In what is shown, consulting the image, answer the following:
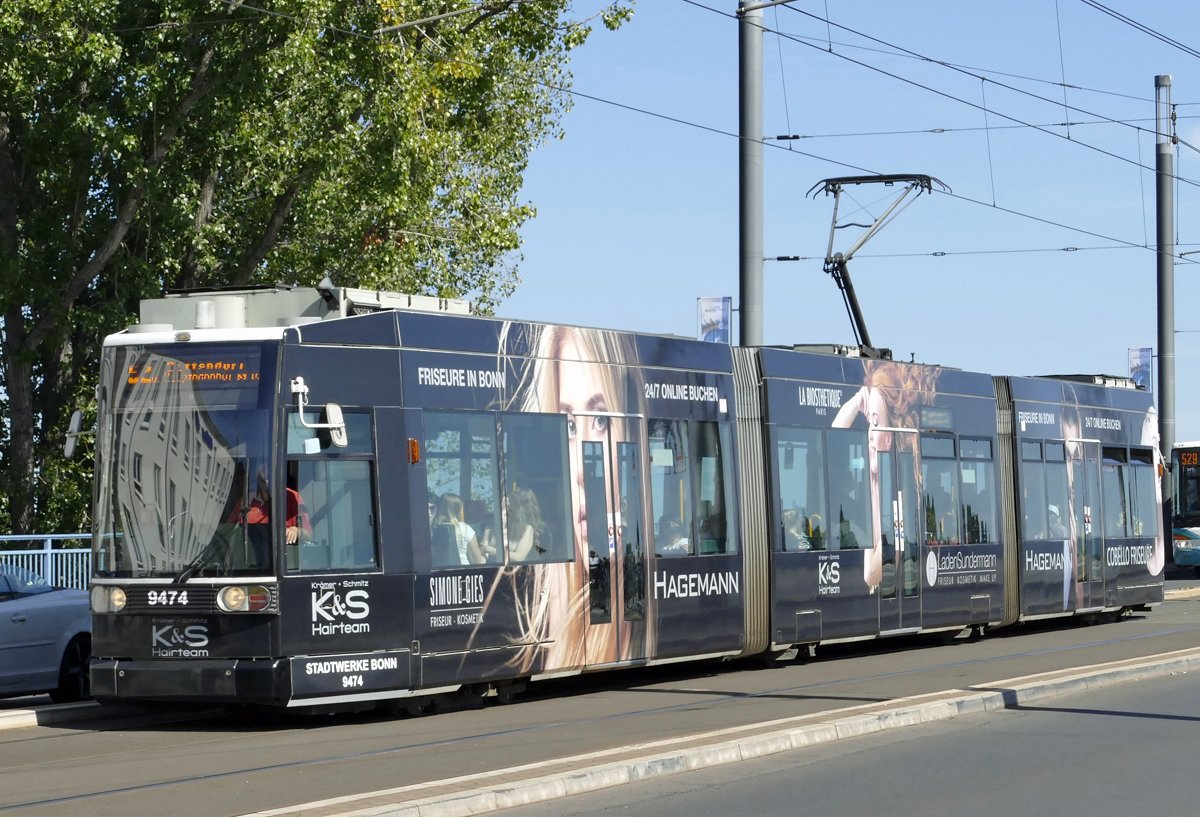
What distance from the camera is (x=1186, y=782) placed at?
355 inches

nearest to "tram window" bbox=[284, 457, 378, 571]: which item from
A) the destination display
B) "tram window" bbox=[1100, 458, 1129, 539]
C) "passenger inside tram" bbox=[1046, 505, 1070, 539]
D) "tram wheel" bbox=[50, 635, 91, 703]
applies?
the destination display

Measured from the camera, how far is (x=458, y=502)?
12.6 meters

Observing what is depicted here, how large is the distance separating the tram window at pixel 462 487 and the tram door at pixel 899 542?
6283 millimetres

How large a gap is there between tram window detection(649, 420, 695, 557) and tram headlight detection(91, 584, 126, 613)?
189 inches

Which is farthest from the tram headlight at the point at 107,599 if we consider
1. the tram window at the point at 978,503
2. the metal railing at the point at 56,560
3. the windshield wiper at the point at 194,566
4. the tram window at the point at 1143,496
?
the tram window at the point at 1143,496

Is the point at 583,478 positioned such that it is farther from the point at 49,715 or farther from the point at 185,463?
the point at 49,715

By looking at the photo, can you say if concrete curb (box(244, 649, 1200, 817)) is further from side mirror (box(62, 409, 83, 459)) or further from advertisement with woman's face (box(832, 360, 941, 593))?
side mirror (box(62, 409, 83, 459))

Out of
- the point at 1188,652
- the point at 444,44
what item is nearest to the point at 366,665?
the point at 1188,652

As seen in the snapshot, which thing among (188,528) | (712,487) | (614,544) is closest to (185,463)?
(188,528)

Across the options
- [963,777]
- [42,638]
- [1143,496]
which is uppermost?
[1143,496]

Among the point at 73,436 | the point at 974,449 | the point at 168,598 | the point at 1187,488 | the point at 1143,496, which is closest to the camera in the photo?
the point at 168,598

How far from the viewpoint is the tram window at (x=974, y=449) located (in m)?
19.5

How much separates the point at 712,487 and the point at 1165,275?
1986cm

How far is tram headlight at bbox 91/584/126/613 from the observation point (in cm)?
1165
